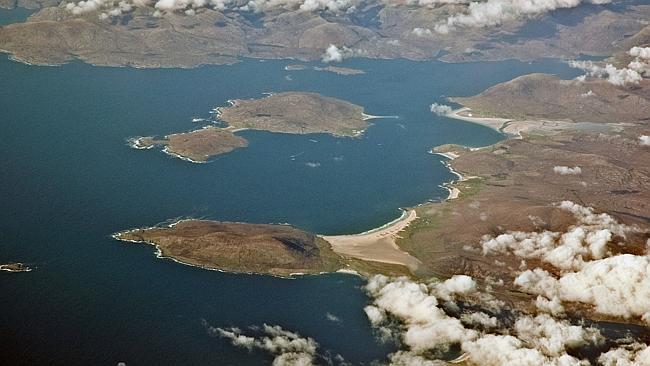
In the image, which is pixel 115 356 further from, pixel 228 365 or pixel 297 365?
pixel 297 365

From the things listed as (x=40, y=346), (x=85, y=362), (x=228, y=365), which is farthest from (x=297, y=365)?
(x=40, y=346)

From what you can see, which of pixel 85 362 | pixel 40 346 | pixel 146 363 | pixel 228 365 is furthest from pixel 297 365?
pixel 40 346

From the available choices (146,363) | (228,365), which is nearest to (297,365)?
(228,365)

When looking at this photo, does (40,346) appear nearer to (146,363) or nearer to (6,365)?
(6,365)

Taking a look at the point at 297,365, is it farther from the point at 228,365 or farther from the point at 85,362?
the point at 85,362

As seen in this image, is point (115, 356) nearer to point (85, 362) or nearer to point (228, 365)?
point (85, 362)

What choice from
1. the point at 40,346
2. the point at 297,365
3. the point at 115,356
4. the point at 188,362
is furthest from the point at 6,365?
the point at 297,365
